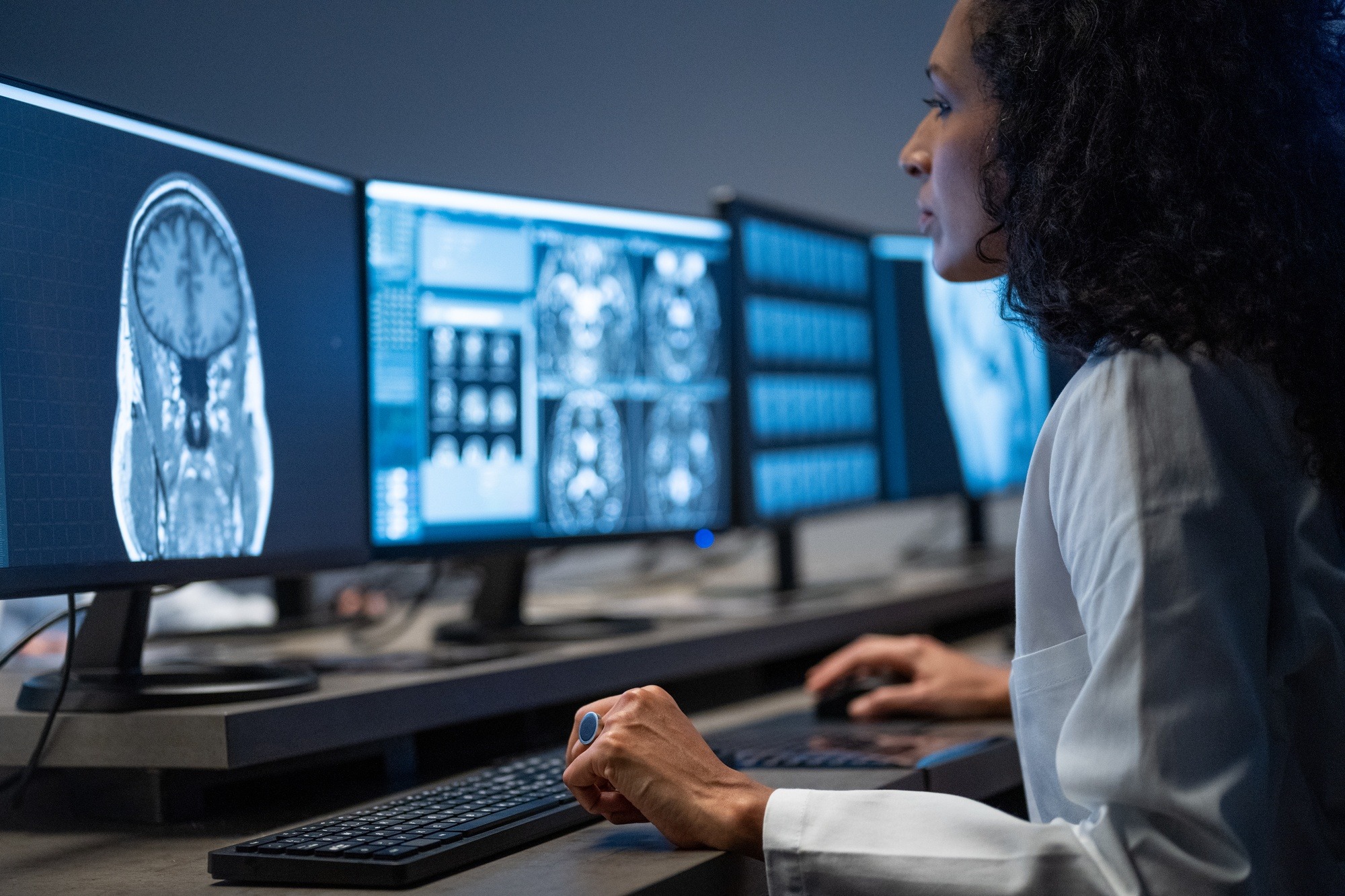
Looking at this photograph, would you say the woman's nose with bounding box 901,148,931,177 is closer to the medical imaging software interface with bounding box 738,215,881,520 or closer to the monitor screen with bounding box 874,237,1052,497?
the medical imaging software interface with bounding box 738,215,881,520

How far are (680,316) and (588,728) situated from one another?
903 millimetres

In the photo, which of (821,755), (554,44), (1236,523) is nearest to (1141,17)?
(1236,523)

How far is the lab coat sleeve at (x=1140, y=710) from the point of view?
2.19 feet

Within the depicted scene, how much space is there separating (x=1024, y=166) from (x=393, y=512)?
0.77m

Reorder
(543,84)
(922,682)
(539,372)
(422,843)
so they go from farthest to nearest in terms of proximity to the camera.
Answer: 1. (543,84)
2. (539,372)
3. (922,682)
4. (422,843)

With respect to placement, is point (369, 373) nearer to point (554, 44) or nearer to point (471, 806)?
point (471, 806)

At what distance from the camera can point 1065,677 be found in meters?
0.83

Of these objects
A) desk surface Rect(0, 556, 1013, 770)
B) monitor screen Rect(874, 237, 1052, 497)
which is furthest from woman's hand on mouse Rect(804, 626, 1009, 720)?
monitor screen Rect(874, 237, 1052, 497)

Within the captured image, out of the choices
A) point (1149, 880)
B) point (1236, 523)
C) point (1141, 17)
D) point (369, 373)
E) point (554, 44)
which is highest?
point (554, 44)

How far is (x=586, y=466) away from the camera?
155cm

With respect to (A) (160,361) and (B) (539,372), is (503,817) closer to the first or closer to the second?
(A) (160,361)

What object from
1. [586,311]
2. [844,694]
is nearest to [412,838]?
[844,694]

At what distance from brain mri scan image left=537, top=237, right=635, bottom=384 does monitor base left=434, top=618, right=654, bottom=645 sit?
300 mm

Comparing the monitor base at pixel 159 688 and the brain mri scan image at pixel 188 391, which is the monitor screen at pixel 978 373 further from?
the monitor base at pixel 159 688
